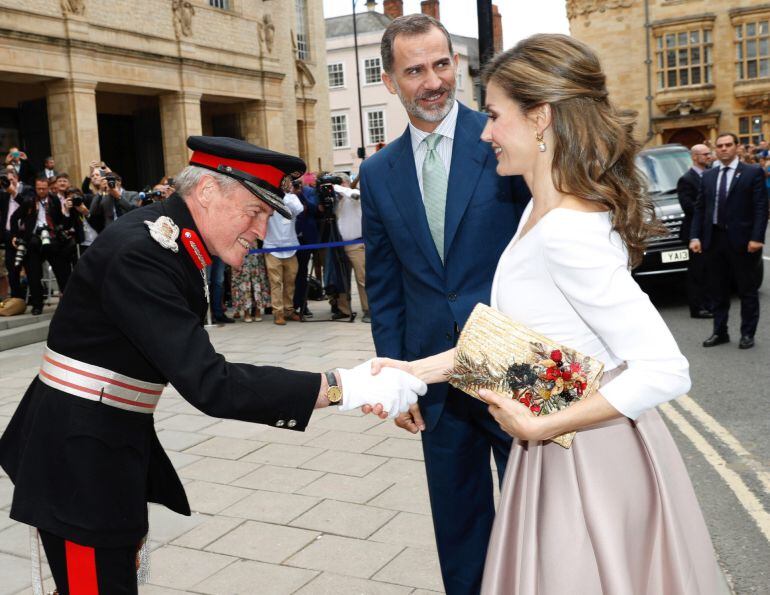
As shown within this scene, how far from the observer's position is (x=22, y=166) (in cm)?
1530

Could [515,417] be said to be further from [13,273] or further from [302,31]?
[302,31]

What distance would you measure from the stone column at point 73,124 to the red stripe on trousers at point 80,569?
18438 millimetres

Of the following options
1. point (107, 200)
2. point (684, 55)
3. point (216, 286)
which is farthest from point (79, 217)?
point (684, 55)

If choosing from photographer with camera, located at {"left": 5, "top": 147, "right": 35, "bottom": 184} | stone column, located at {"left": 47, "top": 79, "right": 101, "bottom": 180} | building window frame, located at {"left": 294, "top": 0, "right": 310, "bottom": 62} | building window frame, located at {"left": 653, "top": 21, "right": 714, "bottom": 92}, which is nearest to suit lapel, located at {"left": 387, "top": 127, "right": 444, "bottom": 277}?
photographer with camera, located at {"left": 5, "top": 147, "right": 35, "bottom": 184}

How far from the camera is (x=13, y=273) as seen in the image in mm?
12148

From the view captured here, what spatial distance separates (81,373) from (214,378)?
381 millimetres

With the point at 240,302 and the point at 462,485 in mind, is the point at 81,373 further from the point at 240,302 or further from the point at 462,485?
the point at 240,302

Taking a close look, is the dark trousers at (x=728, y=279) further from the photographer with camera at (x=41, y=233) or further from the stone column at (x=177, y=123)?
the stone column at (x=177, y=123)

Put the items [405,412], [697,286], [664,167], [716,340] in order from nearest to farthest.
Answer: [405,412] → [716,340] → [697,286] → [664,167]

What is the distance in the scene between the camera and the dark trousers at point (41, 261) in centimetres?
1154

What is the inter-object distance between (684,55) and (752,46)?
3257mm

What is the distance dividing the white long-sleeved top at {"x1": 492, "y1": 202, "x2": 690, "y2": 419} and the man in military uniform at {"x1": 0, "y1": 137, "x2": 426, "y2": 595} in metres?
0.77

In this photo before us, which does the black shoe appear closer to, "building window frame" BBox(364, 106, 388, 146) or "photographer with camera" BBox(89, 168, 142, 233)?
"photographer with camera" BBox(89, 168, 142, 233)

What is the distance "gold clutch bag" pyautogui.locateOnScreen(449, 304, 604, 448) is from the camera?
6.48 ft
